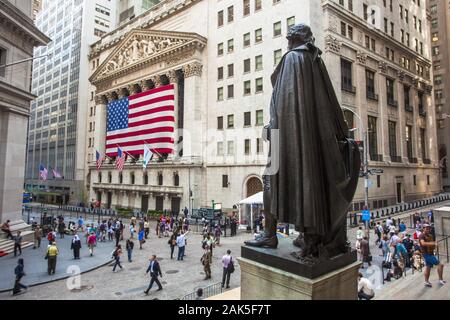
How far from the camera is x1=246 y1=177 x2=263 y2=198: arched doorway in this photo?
109ft

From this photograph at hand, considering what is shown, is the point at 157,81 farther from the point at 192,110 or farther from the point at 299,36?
the point at 299,36

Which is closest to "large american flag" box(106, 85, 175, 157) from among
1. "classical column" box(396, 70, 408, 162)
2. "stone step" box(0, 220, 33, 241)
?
"stone step" box(0, 220, 33, 241)

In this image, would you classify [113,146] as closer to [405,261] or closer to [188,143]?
[188,143]

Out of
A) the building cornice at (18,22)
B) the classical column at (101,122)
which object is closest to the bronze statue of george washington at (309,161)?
the building cornice at (18,22)

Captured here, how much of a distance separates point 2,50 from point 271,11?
2589 cm

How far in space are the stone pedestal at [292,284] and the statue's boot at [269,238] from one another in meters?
0.35

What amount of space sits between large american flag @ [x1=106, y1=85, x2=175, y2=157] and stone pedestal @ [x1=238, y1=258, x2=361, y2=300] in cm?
3621

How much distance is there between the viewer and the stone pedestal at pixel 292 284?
11.8ft

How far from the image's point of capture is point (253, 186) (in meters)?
33.7

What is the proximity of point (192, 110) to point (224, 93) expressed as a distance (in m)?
4.78

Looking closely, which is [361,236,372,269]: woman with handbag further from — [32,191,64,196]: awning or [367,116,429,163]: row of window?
[32,191,64,196]: awning

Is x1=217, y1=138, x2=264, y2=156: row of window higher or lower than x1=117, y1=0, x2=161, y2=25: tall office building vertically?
lower

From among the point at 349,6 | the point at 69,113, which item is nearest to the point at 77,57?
the point at 69,113

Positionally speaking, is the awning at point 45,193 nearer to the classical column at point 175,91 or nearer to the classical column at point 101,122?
the classical column at point 101,122
